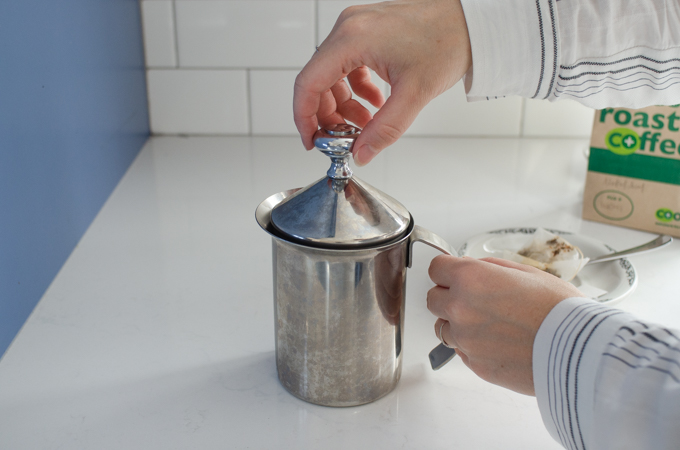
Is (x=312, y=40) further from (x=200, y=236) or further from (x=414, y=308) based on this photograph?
(x=414, y=308)

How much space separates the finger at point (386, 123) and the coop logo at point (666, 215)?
0.50 meters

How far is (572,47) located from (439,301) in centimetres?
24

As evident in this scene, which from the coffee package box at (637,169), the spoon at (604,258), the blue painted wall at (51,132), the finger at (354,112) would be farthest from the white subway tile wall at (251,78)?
the finger at (354,112)

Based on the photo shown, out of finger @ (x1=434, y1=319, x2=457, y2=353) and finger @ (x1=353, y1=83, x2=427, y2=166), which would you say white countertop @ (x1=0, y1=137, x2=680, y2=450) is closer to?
finger @ (x1=434, y1=319, x2=457, y2=353)

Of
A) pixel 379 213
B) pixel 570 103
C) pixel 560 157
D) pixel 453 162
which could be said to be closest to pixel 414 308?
pixel 379 213

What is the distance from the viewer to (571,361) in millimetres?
364

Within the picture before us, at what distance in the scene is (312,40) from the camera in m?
1.21

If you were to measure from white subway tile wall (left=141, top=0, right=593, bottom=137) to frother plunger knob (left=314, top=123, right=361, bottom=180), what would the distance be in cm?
80

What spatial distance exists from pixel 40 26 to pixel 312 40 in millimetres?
624

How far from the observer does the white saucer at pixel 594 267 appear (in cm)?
63

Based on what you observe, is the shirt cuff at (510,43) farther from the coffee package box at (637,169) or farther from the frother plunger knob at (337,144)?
the coffee package box at (637,169)

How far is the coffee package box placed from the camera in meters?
0.79

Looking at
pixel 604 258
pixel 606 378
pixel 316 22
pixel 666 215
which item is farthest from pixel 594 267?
pixel 316 22

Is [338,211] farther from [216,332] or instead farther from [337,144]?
[216,332]
